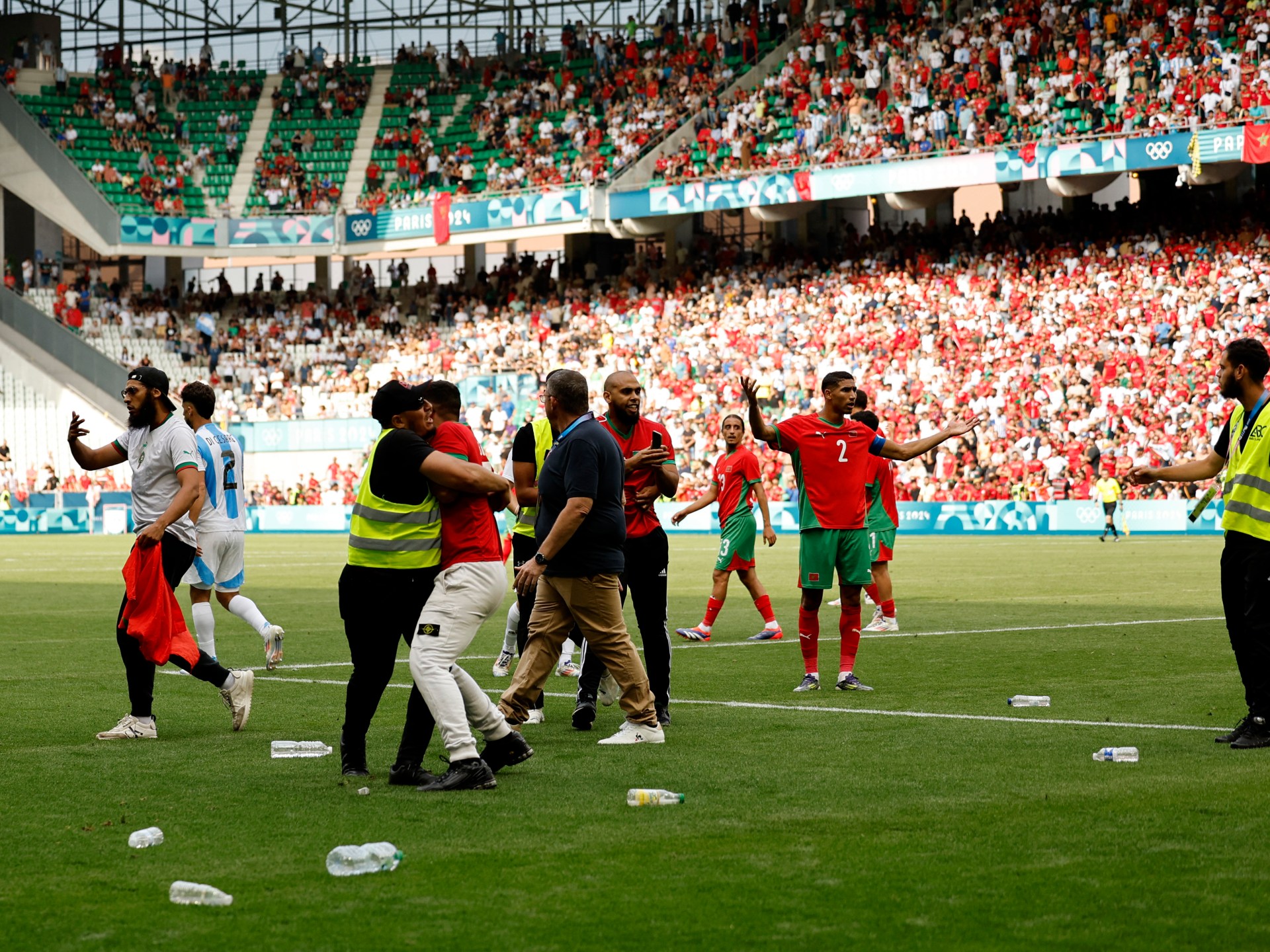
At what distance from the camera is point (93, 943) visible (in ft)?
17.0

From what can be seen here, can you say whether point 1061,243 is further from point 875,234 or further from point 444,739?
point 444,739

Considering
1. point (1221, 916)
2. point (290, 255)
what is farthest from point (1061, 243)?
point (1221, 916)

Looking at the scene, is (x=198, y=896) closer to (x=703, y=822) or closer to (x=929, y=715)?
(x=703, y=822)

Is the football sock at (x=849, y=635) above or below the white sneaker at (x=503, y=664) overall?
above

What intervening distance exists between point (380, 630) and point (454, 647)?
431mm

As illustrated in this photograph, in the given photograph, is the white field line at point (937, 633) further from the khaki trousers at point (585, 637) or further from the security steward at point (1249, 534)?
the security steward at point (1249, 534)

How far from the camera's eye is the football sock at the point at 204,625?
12.4 meters

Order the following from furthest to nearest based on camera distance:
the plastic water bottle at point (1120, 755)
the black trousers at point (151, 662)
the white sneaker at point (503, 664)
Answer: the white sneaker at point (503, 664) < the black trousers at point (151, 662) < the plastic water bottle at point (1120, 755)

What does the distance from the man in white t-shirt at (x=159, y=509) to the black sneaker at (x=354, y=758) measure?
196 cm

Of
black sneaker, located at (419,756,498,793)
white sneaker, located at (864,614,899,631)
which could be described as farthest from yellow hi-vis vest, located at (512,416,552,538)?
white sneaker, located at (864,614,899,631)

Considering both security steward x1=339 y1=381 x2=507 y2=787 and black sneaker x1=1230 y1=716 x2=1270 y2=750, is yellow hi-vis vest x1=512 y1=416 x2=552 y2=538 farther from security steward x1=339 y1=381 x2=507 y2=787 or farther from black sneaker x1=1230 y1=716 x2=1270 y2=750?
black sneaker x1=1230 y1=716 x2=1270 y2=750

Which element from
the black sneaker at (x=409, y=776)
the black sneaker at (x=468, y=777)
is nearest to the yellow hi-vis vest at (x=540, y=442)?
the black sneaker at (x=409, y=776)

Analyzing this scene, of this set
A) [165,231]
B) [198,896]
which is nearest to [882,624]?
[198,896]

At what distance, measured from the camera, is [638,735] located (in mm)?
9430
